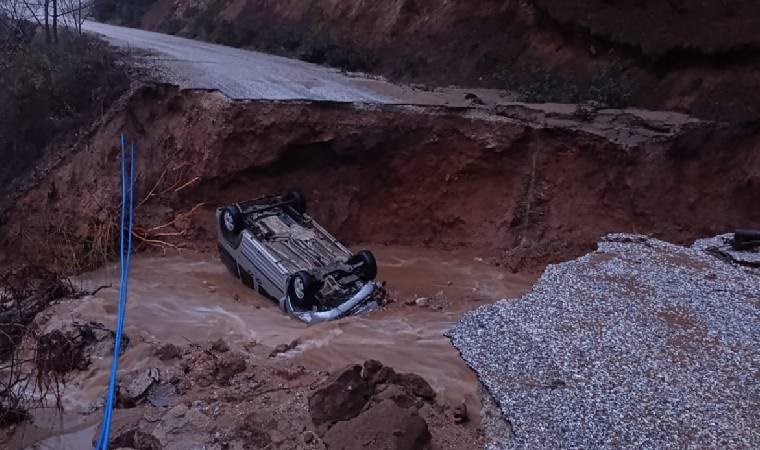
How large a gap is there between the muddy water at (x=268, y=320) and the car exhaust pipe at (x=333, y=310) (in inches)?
4.5

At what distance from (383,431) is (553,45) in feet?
36.8

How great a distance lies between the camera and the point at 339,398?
5.66 metres

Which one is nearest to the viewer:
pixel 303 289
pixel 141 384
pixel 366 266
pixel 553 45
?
pixel 141 384

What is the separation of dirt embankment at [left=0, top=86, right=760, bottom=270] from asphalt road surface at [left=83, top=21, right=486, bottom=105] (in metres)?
0.51

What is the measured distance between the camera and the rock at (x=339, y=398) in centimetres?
560

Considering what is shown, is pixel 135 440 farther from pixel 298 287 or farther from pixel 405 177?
pixel 405 177

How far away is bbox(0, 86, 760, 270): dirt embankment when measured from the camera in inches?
423

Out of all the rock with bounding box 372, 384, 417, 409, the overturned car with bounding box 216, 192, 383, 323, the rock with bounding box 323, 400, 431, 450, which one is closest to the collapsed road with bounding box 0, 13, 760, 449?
the overturned car with bounding box 216, 192, 383, 323

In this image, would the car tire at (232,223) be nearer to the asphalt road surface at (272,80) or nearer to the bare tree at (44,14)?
the asphalt road surface at (272,80)

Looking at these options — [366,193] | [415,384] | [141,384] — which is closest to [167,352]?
[141,384]

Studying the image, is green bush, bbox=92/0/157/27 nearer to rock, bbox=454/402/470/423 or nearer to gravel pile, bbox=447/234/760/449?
gravel pile, bbox=447/234/760/449

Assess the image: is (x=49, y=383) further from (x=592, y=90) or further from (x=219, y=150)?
(x=592, y=90)

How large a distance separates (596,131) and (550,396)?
650 centimetres

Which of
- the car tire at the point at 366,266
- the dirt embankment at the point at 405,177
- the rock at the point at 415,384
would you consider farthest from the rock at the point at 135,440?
the dirt embankment at the point at 405,177
